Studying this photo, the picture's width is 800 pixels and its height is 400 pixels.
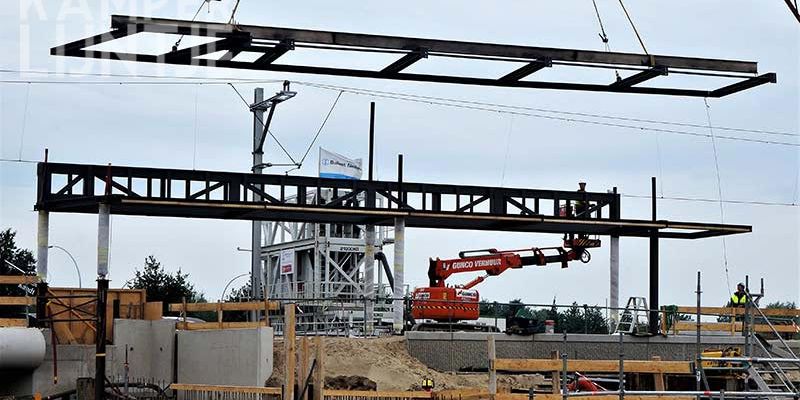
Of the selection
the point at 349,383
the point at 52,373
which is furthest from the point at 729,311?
the point at 52,373

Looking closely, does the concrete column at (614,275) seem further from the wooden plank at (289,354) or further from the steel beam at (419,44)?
the steel beam at (419,44)

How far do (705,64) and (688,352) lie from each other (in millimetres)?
20127

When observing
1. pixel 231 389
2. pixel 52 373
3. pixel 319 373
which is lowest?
pixel 231 389

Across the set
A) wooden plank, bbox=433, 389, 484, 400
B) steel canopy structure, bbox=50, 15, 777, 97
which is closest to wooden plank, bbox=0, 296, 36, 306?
wooden plank, bbox=433, 389, 484, 400

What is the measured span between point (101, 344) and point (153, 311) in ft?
16.3

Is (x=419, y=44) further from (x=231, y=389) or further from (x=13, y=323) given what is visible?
(x=13, y=323)

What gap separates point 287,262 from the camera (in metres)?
54.6

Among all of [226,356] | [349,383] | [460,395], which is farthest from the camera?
[226,356]

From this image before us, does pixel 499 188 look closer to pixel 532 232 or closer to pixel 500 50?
pixel 532 232

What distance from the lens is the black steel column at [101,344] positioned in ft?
110

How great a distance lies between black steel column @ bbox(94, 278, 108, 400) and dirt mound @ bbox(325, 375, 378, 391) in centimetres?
532

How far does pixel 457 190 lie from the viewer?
146 feet

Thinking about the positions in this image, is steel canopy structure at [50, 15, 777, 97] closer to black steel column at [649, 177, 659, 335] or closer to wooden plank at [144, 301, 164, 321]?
wooden plank at [144, 301, 164, 321]

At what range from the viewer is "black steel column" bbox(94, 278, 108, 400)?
110ft
